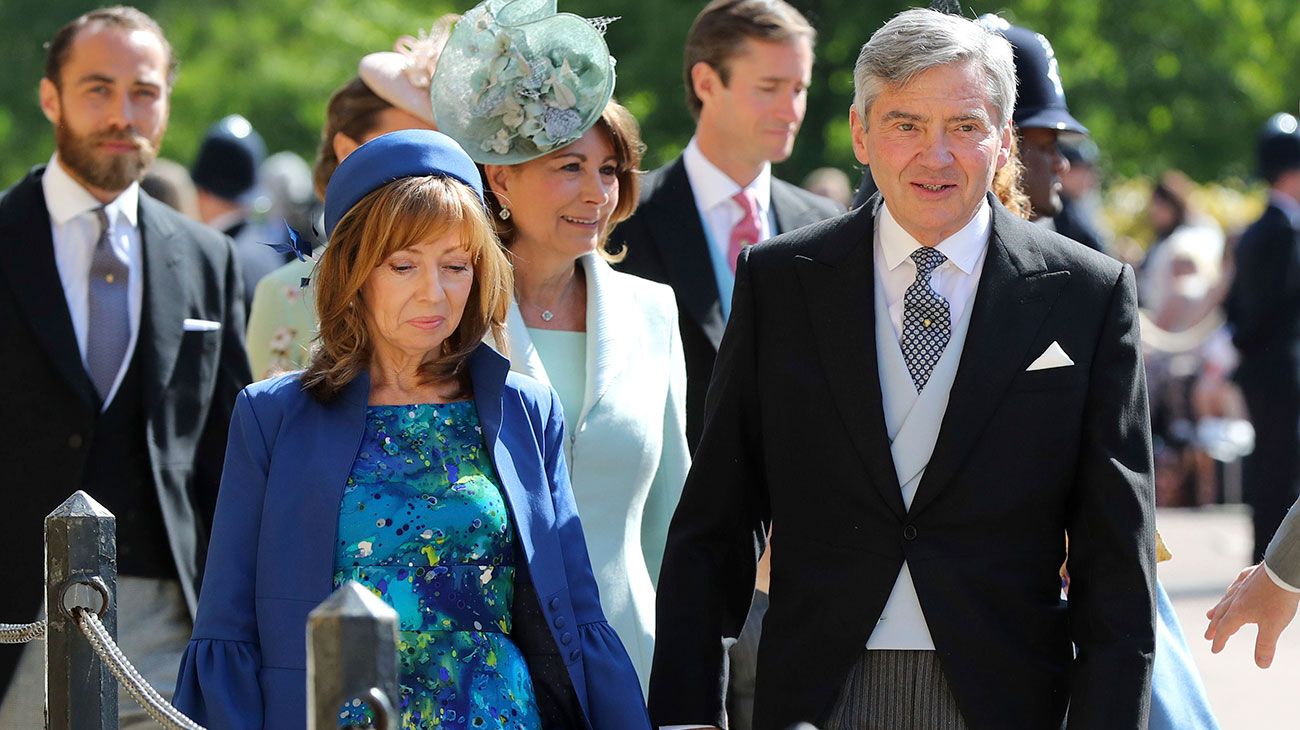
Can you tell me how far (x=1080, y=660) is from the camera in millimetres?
3965

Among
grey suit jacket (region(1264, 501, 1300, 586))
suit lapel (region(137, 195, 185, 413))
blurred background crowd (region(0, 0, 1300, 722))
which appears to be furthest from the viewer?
blurred background crowd (region(0, 0, 1300, 722))

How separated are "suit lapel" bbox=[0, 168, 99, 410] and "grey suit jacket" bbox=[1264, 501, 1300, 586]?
3.44 metres

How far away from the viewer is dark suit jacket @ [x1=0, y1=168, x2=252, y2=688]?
6.06 m

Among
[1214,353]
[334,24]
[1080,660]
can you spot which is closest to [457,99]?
[1080,660]

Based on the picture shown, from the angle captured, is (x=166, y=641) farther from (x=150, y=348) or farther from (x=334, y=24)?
(x=334, y=24)

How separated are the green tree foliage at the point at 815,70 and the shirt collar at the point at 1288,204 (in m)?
2.44

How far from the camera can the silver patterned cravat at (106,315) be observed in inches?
244

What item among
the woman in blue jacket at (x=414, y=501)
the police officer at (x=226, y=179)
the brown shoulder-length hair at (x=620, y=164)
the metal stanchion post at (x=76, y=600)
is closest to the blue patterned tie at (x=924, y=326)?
the woman in blue jacket at (x=414, y=501)

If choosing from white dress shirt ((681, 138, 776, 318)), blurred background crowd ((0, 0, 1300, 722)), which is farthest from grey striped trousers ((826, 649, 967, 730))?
blurred background crowd ((0, 0, 1300, 722))

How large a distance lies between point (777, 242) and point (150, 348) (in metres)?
2.62

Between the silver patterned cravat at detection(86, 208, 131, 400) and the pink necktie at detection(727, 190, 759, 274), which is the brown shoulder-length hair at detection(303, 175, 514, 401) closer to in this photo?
the silver patterned cravat at detection(86, 208, 131, 400)

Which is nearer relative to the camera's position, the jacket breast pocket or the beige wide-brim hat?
the jacket breast pocket

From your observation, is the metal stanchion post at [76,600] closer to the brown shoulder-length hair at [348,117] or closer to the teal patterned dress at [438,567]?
the teal patterned dress at [438,567]

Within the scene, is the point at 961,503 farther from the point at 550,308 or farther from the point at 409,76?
the point at 409,76
